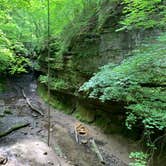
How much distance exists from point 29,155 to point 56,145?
5.13 ft

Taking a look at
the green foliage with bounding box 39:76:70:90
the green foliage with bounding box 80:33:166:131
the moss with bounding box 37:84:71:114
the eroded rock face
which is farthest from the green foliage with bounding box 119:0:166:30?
the moss with bounding box 37:84:71:114

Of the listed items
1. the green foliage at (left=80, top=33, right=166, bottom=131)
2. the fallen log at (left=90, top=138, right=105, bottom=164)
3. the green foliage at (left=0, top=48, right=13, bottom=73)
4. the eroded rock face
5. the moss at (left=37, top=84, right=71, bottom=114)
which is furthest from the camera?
the moss at (left=37, top=84, right=71, bottom=114)

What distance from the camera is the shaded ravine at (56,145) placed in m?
8.92

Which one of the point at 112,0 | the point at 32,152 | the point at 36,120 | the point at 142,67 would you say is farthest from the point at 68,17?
the point at 142,67

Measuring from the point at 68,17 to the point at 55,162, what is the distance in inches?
374

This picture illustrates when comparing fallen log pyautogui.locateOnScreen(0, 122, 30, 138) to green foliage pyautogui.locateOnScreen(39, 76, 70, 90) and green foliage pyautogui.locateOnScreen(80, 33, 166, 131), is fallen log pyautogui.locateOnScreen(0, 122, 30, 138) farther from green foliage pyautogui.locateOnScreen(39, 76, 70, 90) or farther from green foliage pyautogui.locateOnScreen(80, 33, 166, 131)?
green foliage pyautogui.locateOnScreen(80, 33, 166, 131)

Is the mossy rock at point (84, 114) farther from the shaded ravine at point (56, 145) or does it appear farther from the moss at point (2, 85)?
the moss at point (2, 85)

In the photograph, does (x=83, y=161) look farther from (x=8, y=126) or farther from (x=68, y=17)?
(x=68, y=17)

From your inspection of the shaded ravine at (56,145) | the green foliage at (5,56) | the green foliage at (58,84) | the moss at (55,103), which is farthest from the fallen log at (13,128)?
the green foliage at (5,56)

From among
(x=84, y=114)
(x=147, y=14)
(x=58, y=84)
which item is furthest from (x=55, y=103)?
(x=147, y=14)

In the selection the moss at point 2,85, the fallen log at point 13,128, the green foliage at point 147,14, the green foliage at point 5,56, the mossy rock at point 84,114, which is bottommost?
the fallen log at point 13,128

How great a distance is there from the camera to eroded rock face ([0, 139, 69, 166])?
8.48 meters

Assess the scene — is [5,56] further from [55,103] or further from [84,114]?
[55,103]

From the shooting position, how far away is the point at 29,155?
8.97 meters
